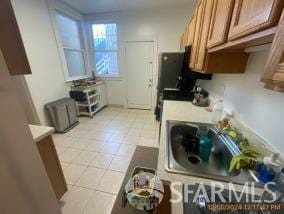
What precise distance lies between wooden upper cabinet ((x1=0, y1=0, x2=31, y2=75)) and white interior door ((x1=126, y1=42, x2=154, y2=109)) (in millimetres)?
3267

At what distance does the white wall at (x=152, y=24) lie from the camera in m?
3.37

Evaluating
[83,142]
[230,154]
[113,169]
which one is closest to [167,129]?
[230,154]

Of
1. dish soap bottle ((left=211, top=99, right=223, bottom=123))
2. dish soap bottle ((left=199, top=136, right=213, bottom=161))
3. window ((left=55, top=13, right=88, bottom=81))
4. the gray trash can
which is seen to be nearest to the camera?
dish soap bottle ((left=199, top=136, right=213, bottom=161))

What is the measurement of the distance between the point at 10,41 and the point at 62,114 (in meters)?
2.33

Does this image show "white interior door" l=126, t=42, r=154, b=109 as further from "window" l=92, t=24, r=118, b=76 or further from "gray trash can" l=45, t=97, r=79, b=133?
"gray trash can" l=45, t=97, r=79, b=133

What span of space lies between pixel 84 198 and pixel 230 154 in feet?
5.09

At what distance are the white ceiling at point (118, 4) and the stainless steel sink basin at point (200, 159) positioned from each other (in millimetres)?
3043

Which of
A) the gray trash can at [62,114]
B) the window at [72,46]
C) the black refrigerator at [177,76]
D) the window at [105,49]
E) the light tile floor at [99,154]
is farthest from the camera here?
the window at [105,49]

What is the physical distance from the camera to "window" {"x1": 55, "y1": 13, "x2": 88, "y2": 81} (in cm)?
324

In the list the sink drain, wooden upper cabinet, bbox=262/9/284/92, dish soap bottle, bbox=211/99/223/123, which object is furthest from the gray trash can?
wooden upper cabinet, bbox=262/9/284/92

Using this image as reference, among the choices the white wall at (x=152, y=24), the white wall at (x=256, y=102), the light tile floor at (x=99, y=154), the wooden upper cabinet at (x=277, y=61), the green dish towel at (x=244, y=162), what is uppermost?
the white wall at (x=152, y=24)

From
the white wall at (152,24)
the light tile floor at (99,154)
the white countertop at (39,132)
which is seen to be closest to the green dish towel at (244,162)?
the light tile floor at (99,154)

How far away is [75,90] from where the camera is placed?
11.0ft

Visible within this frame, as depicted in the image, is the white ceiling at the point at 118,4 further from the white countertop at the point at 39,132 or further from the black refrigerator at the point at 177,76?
the white countertop at the point at 39,132
